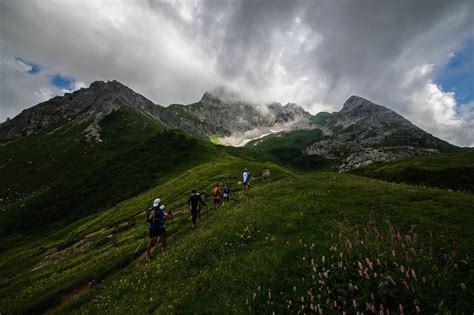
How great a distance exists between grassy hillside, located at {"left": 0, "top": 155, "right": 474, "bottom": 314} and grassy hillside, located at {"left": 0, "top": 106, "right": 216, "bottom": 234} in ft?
237

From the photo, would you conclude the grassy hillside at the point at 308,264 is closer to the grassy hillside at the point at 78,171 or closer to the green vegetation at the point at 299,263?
the green vegetation at the point at 299,263

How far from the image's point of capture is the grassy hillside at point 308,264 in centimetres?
741

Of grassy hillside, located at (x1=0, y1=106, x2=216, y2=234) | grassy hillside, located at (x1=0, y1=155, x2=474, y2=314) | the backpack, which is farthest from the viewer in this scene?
grassy hillside, located at (x1=0, y1=106, x2=216, y2=234)

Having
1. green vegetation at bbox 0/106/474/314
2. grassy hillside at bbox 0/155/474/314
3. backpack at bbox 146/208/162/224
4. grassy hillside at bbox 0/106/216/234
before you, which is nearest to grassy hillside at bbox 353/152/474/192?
grassy hillside at bbox 0/155/474/314

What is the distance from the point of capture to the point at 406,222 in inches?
549

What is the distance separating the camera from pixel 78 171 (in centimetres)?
13462

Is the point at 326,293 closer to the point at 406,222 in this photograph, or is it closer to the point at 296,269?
the point at 296,269

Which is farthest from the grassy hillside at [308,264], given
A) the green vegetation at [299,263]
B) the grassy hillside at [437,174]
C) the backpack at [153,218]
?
the grassy hillside at [437,174]

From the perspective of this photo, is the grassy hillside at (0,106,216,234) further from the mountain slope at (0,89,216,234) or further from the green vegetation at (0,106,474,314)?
the green vegetation at (0,106,474,314)

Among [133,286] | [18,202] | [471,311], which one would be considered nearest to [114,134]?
[18,202]

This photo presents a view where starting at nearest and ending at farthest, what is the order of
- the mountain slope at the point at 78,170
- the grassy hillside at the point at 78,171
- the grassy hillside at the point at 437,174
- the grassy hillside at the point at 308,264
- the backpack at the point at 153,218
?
the grassy hillside at the point at 308,264 → the backpack at the point at 153,218 → the grassy hillside at the point at 437,174 → the grassy hillside at the point at 78,171 → the mountain slope at the point at 78,170

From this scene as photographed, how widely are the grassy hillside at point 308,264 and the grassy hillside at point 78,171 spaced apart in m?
72.4

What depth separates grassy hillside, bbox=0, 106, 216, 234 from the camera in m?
88.6

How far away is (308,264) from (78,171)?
155 metres
